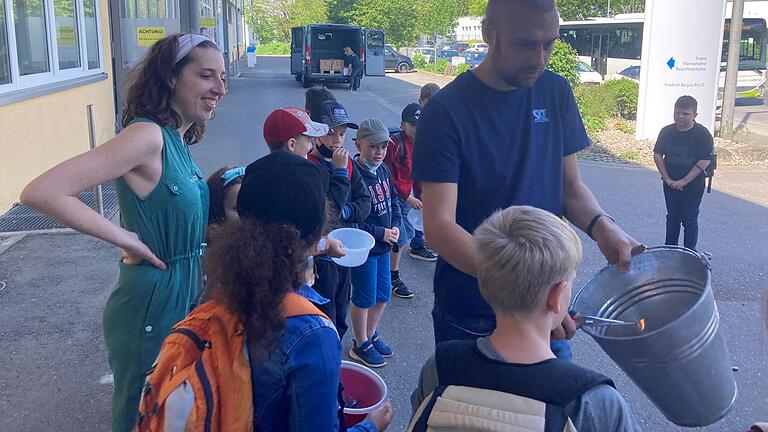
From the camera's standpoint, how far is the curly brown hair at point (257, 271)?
1621 mm

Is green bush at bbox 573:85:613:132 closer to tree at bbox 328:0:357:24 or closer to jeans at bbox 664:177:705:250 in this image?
jeans at bbox 664:177:705:250

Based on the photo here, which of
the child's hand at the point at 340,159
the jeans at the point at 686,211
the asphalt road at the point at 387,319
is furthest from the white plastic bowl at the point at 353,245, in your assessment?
the jeans at the point at 686,211

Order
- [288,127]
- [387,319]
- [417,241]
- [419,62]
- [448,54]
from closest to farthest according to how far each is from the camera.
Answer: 1. [288,127]
2. [387,319]
3. [417,241]
4. [419,62]
5. [448,54]

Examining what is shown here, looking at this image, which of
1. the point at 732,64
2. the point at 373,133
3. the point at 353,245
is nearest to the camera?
the point at 353,245

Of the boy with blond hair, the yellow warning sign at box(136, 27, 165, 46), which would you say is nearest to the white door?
the yellow warning sign at box(136, 27, 165, 46)

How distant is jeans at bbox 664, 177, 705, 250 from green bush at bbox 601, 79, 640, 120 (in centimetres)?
1045

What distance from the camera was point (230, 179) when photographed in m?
2.88

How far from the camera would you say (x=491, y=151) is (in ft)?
7.32

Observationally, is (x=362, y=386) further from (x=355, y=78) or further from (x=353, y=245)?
(x=355, y=78)

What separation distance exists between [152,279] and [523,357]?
1.29 m

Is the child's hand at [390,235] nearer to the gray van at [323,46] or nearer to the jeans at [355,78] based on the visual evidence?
the jeans at [355,78]

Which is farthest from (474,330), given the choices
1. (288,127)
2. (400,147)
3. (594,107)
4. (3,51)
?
(594,107)

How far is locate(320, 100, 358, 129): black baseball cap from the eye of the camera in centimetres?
402

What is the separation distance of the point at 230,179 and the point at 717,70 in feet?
39.9
